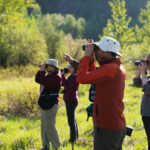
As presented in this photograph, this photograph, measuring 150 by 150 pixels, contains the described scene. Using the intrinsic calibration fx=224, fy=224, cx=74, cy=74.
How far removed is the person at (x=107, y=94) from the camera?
8.17 feet

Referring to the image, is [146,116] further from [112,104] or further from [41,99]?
[41,99]

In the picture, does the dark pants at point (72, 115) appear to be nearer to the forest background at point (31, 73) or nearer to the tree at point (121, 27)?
the forest background at point (31, 73)

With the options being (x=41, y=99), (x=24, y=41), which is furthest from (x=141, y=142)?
(x=24, y=41)

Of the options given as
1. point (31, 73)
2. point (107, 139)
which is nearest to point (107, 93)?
point (107, 139)

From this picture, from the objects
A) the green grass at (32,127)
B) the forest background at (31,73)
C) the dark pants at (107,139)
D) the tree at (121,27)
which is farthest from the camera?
the tree at (121,27)

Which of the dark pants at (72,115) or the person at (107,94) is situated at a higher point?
the person at (107,94)

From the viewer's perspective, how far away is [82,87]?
14148 mm

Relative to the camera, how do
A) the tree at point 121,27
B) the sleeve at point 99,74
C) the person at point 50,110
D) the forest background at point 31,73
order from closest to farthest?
the sleeve at point 99,74 → the person at point 50,110 → the forest background at point 31,73 → the tree at point 121,27

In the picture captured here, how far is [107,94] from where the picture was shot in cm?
250

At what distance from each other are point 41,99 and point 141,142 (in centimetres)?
222

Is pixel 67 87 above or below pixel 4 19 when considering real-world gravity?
below

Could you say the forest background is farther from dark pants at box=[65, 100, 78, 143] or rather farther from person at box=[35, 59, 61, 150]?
person at box=[35, 59, 61, 150]

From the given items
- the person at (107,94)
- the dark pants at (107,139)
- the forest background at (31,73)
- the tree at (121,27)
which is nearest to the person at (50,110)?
the forest background at (31,73)

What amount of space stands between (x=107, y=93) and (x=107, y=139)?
525 mm
